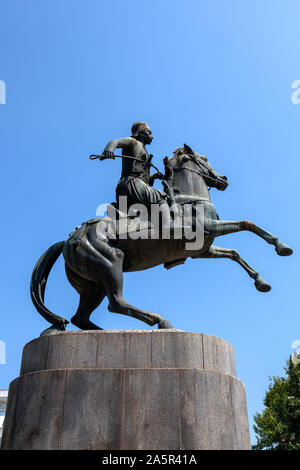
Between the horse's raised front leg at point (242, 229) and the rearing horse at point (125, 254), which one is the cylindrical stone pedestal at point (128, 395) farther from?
the horse's raised front leg at point (242, 229)

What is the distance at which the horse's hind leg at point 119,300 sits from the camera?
25.0 feet

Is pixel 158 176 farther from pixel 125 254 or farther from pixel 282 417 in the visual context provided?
pixel 282 417

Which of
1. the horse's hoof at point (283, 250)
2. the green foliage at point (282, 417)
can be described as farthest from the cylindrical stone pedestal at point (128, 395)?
the green foliage at point (282, 417)

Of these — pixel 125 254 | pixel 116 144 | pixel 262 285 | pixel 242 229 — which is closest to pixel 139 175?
pixel 116 144

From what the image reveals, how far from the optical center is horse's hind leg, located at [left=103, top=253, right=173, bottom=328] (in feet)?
25.0

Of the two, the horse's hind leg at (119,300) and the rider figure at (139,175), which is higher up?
the rider figure at (139,175)

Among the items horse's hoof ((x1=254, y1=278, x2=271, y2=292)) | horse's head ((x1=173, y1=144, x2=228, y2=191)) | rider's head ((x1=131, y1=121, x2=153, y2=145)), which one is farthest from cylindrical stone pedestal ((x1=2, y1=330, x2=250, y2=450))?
rider's head ((x1=131, y1=121, x2=153, y2=145))

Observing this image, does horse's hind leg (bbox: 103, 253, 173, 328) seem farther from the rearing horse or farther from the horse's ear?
the horse's ear

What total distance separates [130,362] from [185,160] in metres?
4.67

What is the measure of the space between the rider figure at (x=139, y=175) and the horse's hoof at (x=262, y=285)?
2145 mm

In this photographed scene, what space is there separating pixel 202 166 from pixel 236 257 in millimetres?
2142

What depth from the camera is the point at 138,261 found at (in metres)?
8.53

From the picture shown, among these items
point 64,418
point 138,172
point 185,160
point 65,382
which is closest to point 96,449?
point 64,418

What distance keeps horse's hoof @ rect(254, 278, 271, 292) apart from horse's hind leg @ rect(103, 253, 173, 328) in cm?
232
